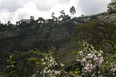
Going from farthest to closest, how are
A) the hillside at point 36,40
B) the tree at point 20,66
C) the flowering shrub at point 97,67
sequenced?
the hillside at point 36,40 < the tree at point 20,66 < the flowering shrub at point 97,67

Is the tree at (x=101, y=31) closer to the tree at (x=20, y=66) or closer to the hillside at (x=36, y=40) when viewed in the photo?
the tree at (x=20, y=66)

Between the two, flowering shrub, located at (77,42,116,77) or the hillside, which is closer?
flowering shrub, located at (77,42,116,77)

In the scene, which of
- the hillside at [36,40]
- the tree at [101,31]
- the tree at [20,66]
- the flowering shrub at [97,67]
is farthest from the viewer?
the hillside at [36,40]

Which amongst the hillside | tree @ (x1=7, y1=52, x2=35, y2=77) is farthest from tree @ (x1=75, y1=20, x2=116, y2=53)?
the hillside

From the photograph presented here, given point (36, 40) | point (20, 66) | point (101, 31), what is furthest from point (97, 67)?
point (36, 40)

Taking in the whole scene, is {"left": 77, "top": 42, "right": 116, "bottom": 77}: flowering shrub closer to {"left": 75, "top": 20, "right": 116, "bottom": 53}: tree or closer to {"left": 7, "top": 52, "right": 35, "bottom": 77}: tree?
{"left": 7, "top": 52, "right": 35, "bottom": 77}: tree

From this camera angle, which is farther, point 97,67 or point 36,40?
point 36,40

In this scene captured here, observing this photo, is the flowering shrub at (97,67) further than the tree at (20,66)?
No

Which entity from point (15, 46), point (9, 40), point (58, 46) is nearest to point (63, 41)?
point (58, 46)

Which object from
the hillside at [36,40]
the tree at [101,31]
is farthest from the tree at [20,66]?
the hillside at [36,40]

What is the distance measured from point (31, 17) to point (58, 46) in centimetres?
4422

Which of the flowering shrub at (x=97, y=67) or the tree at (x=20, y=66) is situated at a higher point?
the flowering shrub at (x=97, y=67)

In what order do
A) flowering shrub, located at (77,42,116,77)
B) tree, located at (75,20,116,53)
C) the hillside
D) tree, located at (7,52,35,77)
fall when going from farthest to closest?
the hillside
tree, located at (75,20,116,53)
tree, located at (7,52,35,77)
flowering shrub, located at (77,42,116,77)

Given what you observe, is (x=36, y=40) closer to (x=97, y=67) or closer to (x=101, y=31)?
(x=101, y=31)
